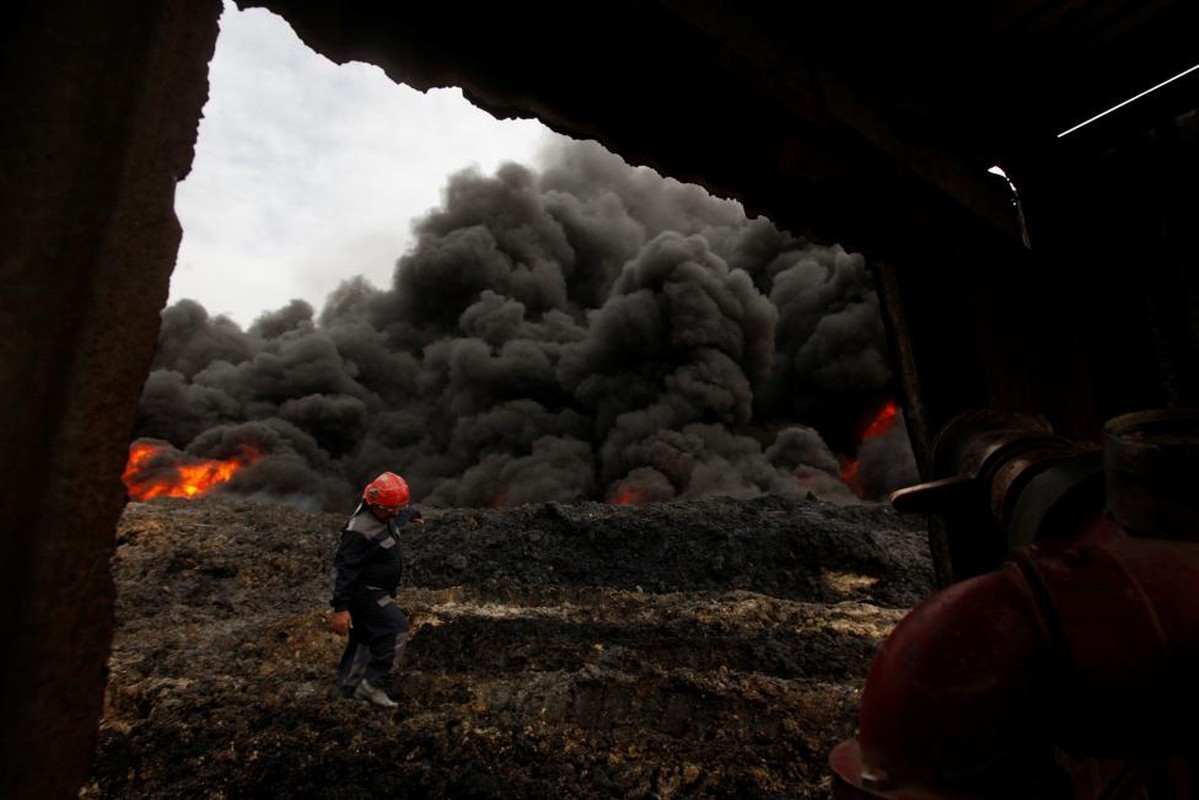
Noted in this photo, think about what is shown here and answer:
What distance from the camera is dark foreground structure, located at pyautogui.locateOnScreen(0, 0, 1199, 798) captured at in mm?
906

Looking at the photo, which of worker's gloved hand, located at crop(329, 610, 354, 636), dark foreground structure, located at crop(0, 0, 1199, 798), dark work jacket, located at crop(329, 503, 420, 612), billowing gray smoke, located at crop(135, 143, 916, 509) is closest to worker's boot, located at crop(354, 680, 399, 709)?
worker's gloved hand, located at crop(329, 610, 354, 636)

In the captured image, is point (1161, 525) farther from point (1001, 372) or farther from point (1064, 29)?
point (1064, 29)

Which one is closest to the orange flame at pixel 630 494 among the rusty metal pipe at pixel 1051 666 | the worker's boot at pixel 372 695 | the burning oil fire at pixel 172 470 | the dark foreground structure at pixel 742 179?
the burning oil fire at pixel 172 470

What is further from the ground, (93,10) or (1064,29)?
(1064,29)

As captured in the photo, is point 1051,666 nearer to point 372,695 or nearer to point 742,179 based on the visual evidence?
point 742,179

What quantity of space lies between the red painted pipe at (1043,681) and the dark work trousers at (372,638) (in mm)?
4038

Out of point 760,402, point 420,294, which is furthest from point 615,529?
point 420,294

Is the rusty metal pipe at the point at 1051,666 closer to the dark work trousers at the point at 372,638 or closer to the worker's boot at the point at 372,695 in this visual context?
the dark work trousers at the point at 372,638

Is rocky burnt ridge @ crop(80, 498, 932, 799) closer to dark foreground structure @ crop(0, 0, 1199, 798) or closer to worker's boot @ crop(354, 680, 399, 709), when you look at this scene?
worker's boot @ crop(354, 680, 399, 709)

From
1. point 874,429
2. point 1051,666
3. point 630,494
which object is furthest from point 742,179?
point 874,429

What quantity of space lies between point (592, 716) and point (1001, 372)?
157 inches

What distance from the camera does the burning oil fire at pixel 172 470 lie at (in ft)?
75.1

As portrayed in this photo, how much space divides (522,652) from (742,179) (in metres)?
5.51

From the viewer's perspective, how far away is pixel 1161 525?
1150 millimetres
